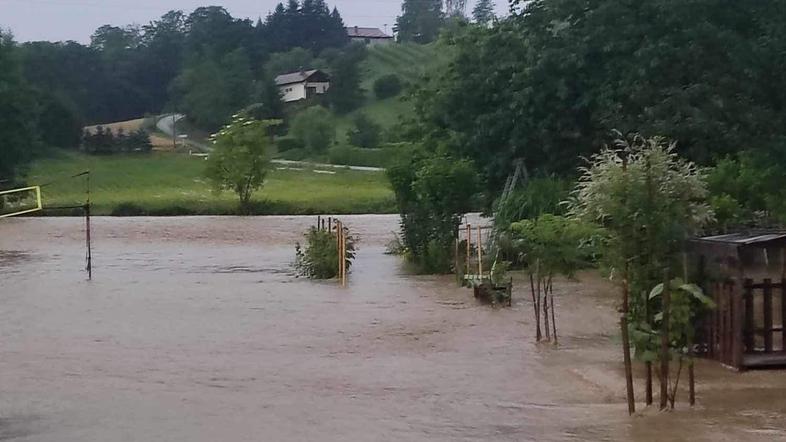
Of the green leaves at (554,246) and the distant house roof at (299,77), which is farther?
the distant house roof at (299,77)

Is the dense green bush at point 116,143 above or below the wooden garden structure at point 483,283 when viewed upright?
above

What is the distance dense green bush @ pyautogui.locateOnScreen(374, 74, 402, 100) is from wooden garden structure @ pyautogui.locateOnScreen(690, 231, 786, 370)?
313ft

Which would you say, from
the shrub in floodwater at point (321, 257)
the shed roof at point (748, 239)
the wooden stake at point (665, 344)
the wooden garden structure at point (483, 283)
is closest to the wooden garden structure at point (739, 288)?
the shed roof at point (748, 239)

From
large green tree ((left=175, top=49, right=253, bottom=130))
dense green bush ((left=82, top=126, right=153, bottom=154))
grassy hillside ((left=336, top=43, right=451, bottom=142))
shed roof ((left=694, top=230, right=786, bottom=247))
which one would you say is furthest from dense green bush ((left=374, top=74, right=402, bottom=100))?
shed roof ((left=694, top=230, right=786, bottom=247))

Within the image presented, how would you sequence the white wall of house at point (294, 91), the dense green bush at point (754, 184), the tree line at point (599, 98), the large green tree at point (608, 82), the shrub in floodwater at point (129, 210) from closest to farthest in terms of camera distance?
the dense green bush at point (754, 184) < the tree line at point (599, 98) < the large green tree at point (608, 82) < the shrub in floodwater at point (129, 210) < the white wall of house at point (294, 91)

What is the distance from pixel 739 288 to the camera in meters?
12.3

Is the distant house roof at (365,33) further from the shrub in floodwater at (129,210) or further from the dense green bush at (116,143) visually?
the shrub in floodwater at (129,210)

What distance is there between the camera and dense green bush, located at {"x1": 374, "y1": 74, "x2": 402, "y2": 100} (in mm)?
108000

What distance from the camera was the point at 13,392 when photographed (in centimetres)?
1319

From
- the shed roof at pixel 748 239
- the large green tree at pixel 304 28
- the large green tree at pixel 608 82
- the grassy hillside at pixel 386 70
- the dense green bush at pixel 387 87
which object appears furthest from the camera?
the large green tree at pixel 304 28

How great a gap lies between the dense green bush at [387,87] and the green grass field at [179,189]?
26.0 meters

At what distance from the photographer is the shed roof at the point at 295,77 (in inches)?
4537

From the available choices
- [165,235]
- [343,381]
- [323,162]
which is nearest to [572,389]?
[343,381]

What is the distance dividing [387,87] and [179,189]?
1617 inches
